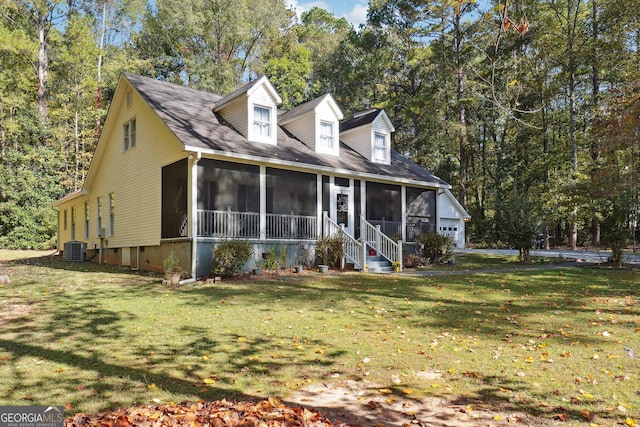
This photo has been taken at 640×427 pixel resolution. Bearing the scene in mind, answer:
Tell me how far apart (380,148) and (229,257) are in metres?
10.7

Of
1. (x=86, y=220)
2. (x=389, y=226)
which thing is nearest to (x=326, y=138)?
(x=389, y=226)

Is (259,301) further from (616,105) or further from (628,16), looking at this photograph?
(628,16)

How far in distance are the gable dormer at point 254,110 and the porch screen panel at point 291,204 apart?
1616 mm

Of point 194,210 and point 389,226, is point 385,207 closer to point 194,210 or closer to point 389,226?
point 389,226

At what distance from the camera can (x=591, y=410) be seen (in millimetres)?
3984

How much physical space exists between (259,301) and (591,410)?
6.39 m

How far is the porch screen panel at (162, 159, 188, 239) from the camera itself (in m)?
14.2

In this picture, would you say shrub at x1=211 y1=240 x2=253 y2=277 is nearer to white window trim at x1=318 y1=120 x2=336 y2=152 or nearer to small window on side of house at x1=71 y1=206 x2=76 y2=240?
white window trim at x1=318 y1=120 x2=336 y2=152

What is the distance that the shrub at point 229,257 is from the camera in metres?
12.7

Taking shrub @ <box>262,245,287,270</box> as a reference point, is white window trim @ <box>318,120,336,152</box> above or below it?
above

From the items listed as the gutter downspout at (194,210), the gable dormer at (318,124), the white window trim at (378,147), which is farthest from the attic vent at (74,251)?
the white window trim at (378,147)

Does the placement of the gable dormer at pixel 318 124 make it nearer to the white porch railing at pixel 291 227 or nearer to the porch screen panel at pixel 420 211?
the white porch railing at pixel 291 227

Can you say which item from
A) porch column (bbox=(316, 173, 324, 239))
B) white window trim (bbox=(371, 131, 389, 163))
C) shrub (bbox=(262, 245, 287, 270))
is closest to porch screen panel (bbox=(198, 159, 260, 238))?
shrub (bbox=(262, 245, 287, 270))

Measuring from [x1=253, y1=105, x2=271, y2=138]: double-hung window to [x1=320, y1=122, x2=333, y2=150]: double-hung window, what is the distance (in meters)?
2.67
